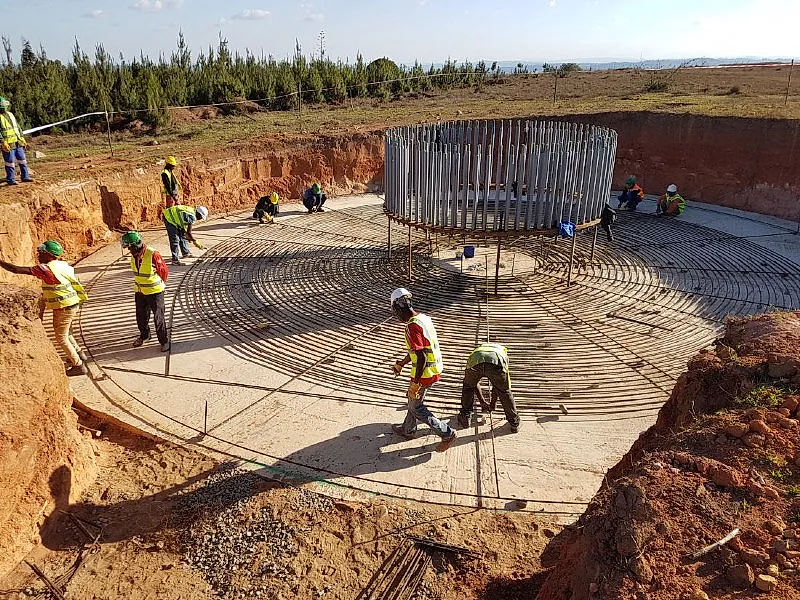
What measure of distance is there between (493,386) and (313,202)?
1126cm

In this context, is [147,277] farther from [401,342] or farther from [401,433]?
[401,433]

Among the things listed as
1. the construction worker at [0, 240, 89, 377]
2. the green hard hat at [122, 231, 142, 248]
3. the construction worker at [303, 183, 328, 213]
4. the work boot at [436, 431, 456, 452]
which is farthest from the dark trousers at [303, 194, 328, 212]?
the work boot at [436, 431, 456, 452]

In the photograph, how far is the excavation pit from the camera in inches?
262

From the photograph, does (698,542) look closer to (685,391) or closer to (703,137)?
(685,391)

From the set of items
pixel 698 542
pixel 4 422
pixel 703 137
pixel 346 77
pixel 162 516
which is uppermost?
pixel 346 77

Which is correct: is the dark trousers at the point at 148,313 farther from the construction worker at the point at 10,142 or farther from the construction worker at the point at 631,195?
the construction worker at the point at 631,195

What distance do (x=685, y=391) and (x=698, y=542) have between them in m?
2.22

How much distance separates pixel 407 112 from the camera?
25094 mm

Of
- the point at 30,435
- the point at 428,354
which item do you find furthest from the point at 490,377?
the point at 30,435

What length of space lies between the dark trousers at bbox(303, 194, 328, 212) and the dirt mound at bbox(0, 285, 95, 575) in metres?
10.9

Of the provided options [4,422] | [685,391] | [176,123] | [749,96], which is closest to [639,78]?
[749,96]

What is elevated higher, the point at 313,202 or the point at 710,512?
the point at 710,512

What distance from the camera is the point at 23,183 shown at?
12.5 m

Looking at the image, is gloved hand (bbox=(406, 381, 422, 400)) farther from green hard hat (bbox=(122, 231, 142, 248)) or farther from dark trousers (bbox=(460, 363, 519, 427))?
green hard hat (bbox=(122, 231, 142, 248))
